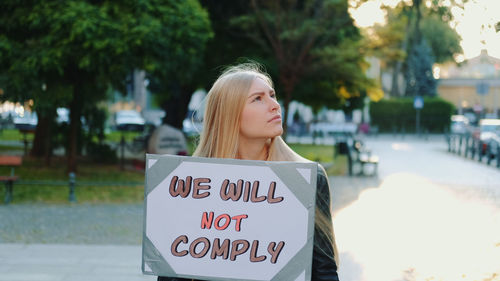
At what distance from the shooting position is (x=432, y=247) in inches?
347

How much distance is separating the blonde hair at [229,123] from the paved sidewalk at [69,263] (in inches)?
183

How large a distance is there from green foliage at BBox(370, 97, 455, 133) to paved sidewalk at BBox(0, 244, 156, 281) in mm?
46093

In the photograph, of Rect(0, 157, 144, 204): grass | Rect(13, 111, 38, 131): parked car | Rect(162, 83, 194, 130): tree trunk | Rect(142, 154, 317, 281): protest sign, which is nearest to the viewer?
Rect(142, 154, 317, 281): protest sign

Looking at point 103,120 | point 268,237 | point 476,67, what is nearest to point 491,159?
point 103,120

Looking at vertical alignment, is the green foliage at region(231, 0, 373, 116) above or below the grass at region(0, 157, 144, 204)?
above

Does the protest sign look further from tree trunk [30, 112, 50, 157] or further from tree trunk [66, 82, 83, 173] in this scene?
tree trunk [30, 112, 50, 157]

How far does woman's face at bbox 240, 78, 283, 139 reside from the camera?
8.54ft

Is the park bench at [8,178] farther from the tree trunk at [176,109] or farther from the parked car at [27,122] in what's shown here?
the parked car at [27,122]

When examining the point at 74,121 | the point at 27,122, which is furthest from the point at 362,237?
the point at 27,122

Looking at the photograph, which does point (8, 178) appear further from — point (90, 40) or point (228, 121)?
point (228, 121)

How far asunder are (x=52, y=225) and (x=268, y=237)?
8734 millimetres

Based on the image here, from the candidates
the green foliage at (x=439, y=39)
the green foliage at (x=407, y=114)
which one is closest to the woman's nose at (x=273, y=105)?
the green foliage at (x=407, y=114)

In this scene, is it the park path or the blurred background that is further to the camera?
the blurred background

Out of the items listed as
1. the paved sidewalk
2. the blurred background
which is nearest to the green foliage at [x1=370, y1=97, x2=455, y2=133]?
the blurred background
